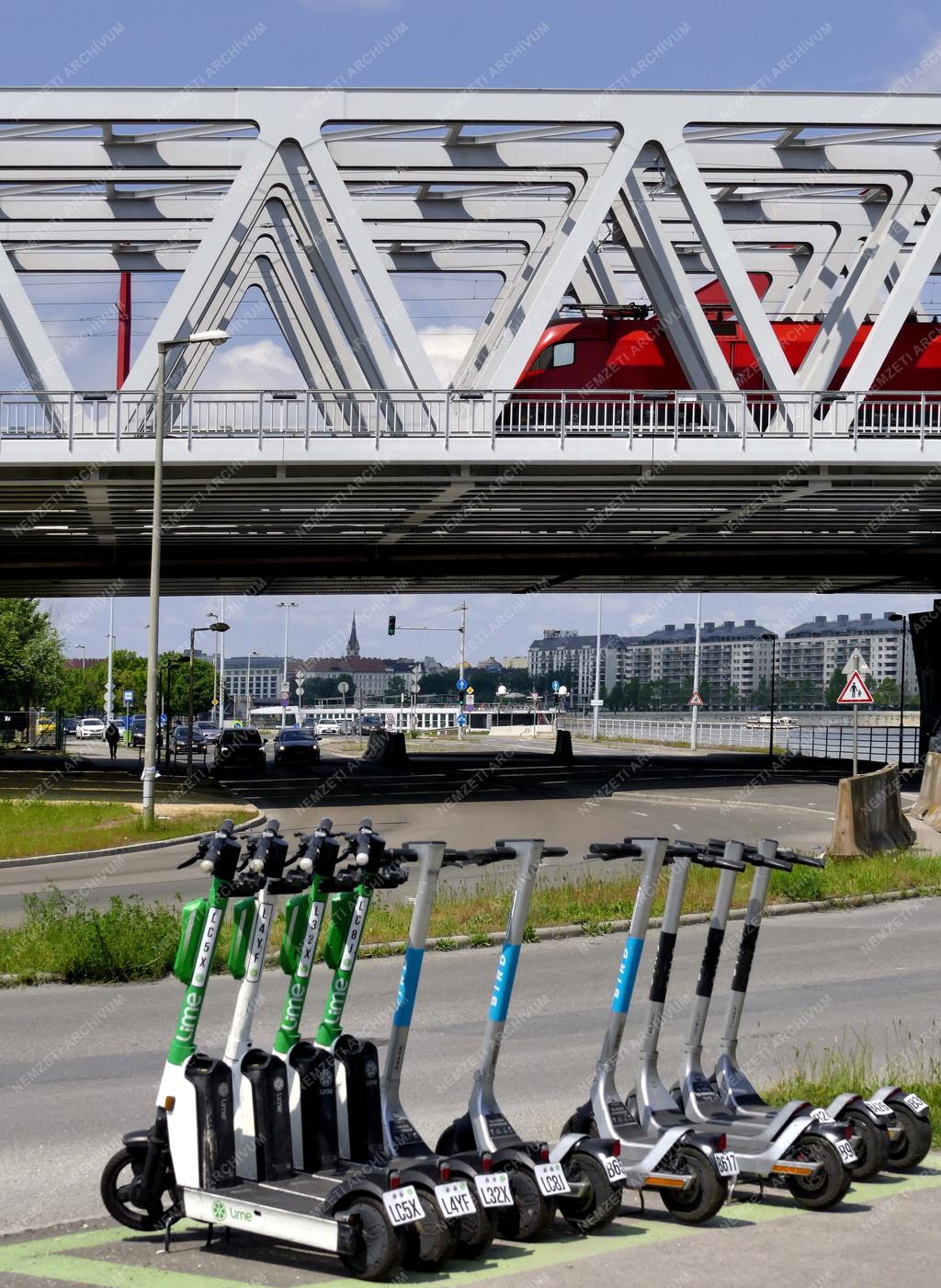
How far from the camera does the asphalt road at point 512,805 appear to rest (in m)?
22.0

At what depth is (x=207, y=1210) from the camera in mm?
5578

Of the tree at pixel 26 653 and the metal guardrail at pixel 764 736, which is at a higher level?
the tree at pixel 26 653

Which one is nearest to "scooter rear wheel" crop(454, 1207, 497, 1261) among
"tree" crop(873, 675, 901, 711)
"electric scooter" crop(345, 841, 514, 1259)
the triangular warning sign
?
"electric scooter" crop(345, 841, 514, 1259)

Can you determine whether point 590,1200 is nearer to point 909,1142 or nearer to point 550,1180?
point 550,1180

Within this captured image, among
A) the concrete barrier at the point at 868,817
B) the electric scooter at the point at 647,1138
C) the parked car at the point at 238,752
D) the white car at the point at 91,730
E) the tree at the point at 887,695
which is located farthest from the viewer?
the tree at the point at 887,695

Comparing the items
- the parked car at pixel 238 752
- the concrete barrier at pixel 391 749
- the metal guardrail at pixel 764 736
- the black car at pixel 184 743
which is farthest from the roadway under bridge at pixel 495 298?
the metal guardrail at pixel 764 736

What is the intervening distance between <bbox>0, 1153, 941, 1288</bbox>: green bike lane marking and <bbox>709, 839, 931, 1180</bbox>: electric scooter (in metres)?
0.21

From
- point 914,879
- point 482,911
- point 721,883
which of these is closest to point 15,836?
point 482,911

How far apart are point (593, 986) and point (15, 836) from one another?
16583mm

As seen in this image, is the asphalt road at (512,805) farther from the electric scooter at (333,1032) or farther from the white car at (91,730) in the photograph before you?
the white car at (91,730)

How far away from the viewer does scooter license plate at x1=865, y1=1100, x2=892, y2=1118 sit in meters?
6.76

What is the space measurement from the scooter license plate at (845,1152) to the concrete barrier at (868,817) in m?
14.2

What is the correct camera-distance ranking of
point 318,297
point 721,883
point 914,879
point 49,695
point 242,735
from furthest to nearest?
point 49,695
point 242,735
point 318,297
point 914,879
point 721,883

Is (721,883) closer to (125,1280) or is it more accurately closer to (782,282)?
(125,1280)
